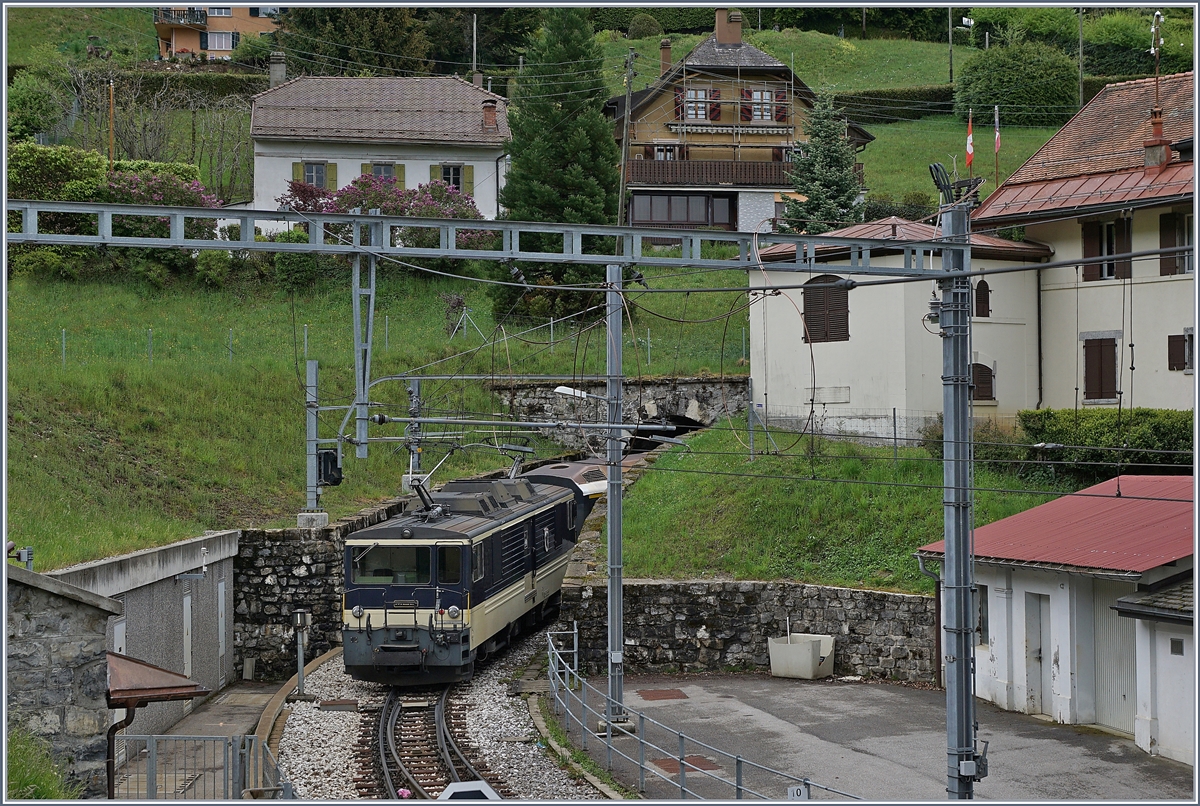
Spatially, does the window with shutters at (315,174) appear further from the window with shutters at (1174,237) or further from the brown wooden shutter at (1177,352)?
the brown wooden shutter at (1177,352)

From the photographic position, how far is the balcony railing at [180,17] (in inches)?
2968

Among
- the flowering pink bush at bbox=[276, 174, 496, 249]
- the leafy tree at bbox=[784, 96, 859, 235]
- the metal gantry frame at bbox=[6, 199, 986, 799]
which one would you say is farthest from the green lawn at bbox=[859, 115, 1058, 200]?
the metal gantry frame at bbox=[6, 199, 986, 799]

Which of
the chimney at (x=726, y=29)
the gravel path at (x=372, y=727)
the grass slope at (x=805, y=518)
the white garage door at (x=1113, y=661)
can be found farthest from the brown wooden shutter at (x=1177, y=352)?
the chimney at (x=726, y=29)

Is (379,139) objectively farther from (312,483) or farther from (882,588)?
(882,588)

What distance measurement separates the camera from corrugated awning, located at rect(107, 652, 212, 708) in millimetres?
11547

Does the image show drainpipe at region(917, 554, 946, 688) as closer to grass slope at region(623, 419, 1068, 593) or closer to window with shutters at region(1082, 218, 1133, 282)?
grass slope at region(623, 419, 1068, 593)

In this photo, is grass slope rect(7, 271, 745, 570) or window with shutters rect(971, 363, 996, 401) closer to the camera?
grass slope rect(7, 271, 745, 570)

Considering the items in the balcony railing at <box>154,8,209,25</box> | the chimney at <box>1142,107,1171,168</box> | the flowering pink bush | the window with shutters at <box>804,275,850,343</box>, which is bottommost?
the window with shutters at <box>804,275,850,343</box>

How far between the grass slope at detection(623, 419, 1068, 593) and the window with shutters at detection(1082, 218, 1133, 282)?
657 cm

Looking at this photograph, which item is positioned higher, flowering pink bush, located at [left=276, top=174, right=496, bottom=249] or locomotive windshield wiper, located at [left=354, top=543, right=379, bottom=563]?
flowering pink bush, located at [left=276, top=174, right=496, bottom=249]

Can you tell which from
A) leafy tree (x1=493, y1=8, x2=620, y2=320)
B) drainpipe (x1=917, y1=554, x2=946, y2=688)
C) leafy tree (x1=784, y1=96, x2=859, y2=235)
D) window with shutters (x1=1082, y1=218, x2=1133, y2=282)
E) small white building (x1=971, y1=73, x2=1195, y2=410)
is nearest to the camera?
drainpipe (x1=917, y1=554, x2=946, y2=688)

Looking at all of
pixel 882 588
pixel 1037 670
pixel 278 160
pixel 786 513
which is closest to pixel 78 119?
pixel 278 160

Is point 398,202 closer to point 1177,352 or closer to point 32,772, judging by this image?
point 1177,352

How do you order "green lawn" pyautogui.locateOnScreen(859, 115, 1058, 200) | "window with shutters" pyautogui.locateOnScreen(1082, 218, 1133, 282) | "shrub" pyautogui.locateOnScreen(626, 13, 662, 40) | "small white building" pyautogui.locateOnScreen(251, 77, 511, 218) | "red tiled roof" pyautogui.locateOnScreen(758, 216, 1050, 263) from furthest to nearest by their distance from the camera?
"shrub" pyautogui.locateOnScreen(626, 13, 662, 40) → "green lawn" pyautogui.locateOnScreen(859, 115, 1058, 200) → "small white building" pyautogui.locateOnScreen(251, 77, 511, 218) → "window with shutters" pyautogui.locateOnScreen(1082, 218, 1133, 282) → "red tiled roof" pyautogui.locateOnScreen(758, 216, 1050, 263)
